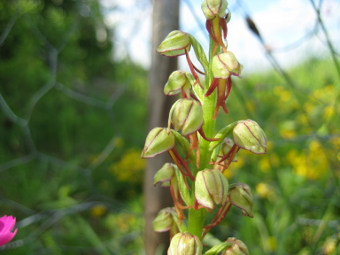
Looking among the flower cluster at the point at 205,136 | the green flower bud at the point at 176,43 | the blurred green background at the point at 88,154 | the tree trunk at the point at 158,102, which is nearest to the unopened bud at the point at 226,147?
the flower cluster at the point at 205,136

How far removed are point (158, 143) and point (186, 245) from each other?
0.09m

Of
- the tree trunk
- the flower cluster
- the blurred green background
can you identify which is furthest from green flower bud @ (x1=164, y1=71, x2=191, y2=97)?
the blurred green background

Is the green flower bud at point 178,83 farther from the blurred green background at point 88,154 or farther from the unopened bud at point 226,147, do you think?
the blurred green background at point 88,154

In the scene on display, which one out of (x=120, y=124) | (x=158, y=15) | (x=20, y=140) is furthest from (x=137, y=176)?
(x=158, y=15)

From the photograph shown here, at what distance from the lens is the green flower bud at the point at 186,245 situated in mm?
325

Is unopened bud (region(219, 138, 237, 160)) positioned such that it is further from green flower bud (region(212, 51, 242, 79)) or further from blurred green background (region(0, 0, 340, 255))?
blurred green background (region(0, 0, 340, 255))

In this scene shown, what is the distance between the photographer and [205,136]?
1.11 ft

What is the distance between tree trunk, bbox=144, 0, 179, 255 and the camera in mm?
809

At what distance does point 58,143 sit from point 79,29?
22.1 inches

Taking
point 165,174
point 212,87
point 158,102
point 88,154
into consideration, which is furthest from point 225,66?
point 88,154

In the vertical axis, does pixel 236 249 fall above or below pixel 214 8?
below

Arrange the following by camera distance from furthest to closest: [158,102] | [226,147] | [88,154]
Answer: [88,154] → [158,102] → [226,147]

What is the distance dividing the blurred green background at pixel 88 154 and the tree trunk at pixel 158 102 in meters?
0.20

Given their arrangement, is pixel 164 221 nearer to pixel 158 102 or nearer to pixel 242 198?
pixel 242 198
